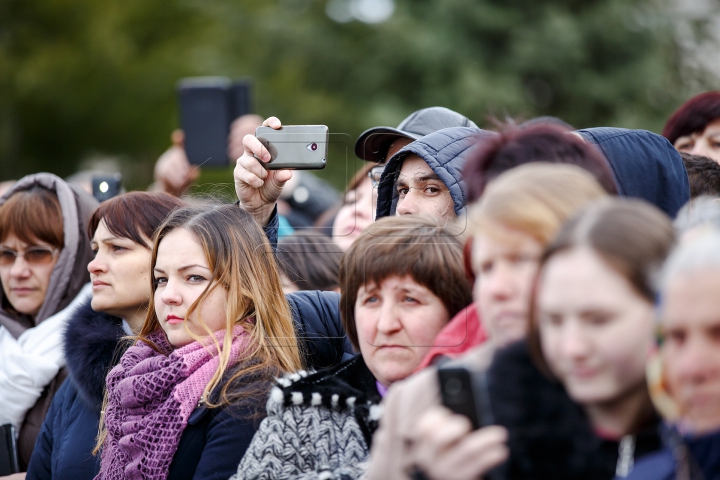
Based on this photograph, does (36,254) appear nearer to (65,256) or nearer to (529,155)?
(65,256)

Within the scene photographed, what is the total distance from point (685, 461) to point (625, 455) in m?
0.10

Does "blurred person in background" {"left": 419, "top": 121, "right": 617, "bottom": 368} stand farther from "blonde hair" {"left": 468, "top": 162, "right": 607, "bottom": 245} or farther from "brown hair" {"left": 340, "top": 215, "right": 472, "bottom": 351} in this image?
"brown hair" {"left": 340, "top": 215, "right": 472, "bottom": 351}

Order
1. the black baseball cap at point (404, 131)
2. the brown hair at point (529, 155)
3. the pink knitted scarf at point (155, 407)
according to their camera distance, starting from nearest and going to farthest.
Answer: the brown hair at point (529, 155) < the pink knitted scarf at point (155, 407) < the black baseball cap at point (404, 131)

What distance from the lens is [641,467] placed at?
125 cm

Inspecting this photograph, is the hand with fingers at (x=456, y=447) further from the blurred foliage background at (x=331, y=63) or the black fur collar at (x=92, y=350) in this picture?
the blurred foliage background at (x=331, y=63)

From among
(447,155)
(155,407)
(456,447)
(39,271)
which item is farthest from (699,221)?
(39,271)

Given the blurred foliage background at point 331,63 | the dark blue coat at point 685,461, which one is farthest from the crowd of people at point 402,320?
the blurred foliage background at point 331,63

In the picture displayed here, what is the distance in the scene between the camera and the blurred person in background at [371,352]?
184 centimetres

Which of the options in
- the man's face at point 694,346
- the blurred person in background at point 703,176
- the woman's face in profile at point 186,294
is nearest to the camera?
the man's face at point 694,346

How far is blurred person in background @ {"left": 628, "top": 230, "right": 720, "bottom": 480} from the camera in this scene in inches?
46.3

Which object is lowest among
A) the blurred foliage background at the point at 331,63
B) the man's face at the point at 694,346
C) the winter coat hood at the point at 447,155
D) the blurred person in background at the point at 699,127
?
the man's face at the point at 694,346

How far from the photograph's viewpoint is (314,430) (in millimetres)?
1864

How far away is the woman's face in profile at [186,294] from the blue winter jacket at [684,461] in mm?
1418

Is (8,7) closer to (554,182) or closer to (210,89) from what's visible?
(210,89)
